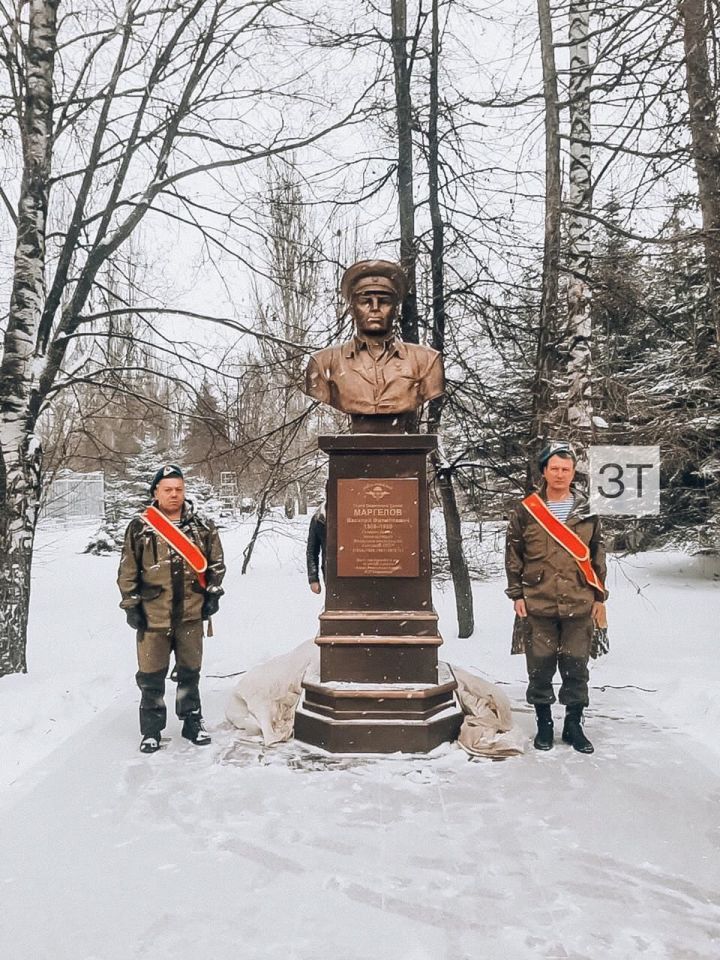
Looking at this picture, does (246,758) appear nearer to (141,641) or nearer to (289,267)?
(141,641)

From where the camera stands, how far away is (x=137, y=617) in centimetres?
447

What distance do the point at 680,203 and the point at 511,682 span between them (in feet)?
14.4

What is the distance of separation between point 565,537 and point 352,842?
2177 millimetres

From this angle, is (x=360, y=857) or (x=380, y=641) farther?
(x=380, y=641)

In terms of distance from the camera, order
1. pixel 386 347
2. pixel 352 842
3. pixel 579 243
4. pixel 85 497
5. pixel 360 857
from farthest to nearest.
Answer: pixel 85 497 → pixel 579 243 → pixel 386 347 → pixel 352 842 → pixel 360 857

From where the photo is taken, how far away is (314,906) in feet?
9.06

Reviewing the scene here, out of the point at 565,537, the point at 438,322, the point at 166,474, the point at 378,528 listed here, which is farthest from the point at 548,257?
the point at 166,474

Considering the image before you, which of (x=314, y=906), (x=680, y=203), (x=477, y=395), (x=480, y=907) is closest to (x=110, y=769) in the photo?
(x=314, y=906)

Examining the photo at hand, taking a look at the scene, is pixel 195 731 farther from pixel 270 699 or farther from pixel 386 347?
pixel 386 347

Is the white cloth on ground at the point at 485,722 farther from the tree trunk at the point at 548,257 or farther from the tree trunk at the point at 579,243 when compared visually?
the tree trunk at the point at 579,243

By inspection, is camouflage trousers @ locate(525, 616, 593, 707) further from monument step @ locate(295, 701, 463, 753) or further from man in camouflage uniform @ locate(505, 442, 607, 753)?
monument step @ locate(295, 701, 463, 753)

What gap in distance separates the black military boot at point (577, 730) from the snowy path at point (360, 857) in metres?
0.10

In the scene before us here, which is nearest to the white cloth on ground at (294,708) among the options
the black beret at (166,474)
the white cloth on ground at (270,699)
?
the white cloth on ground at (270,699)

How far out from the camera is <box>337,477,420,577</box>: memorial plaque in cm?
476
